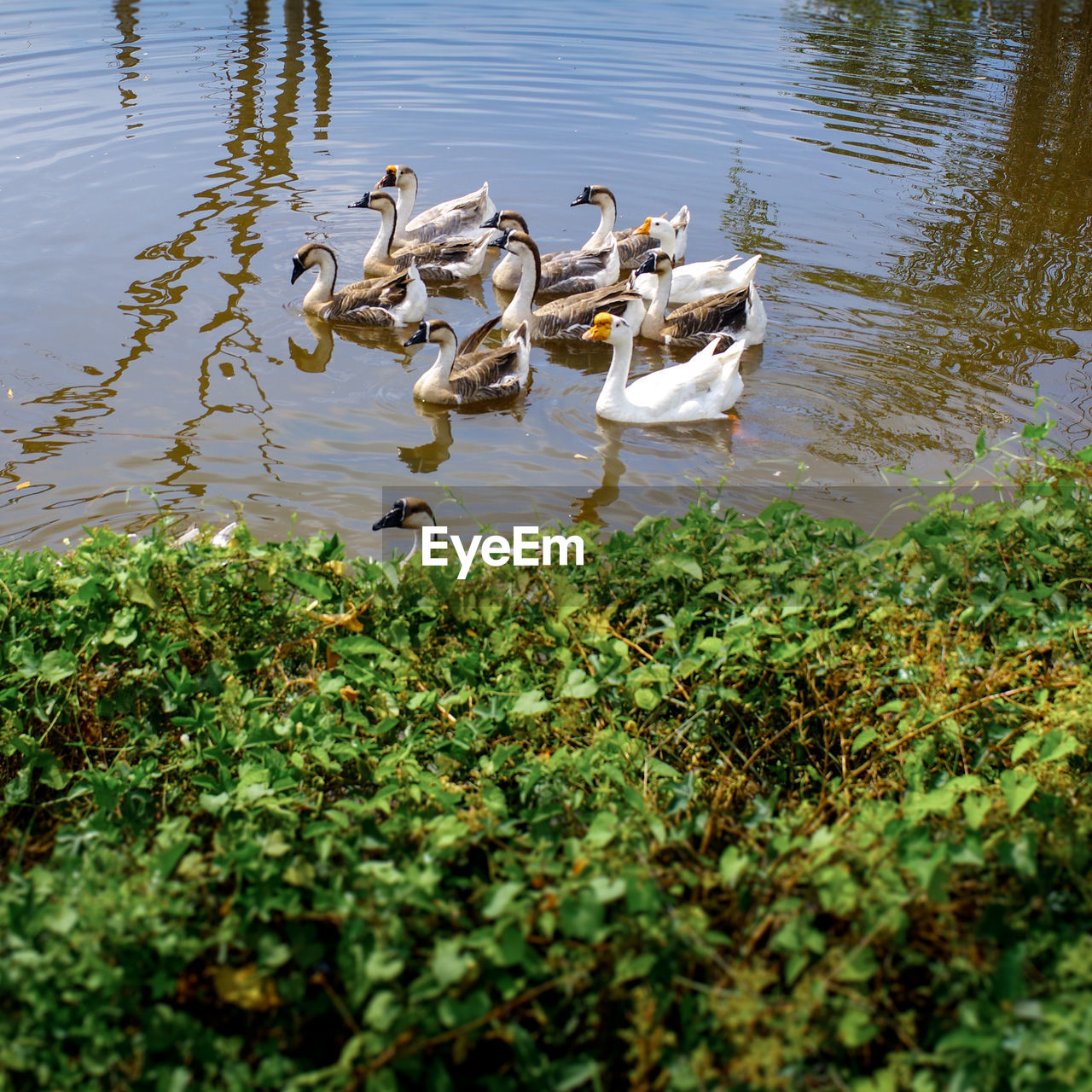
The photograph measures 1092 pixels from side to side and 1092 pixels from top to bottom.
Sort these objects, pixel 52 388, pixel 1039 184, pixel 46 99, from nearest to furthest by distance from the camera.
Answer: pixel 52 388 < pixel 1039 184 < pixel 46 99

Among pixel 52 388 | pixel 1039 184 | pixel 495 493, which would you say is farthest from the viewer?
pixel 1039 184

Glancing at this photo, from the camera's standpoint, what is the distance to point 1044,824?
7.93ft

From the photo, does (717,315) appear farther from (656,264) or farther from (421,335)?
(421,335)

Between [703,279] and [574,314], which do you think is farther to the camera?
[703,279]

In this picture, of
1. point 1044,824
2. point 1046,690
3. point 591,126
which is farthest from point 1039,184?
point 1044,824

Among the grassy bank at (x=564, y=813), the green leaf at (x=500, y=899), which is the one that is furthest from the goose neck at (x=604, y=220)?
the green leaf at (x=500, y=899)

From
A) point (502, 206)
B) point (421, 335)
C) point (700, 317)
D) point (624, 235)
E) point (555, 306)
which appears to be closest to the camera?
point (421, 335)

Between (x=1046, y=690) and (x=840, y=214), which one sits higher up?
(x=840, y=214)

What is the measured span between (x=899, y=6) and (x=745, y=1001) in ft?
85.6

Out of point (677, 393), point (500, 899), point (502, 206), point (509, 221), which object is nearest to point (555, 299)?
point (509, 221)

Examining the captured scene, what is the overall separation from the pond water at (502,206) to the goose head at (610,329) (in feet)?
1.89

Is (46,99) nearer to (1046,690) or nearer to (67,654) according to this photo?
(67,654)

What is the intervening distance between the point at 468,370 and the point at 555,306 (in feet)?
6.05

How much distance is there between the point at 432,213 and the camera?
11930 millimetres
